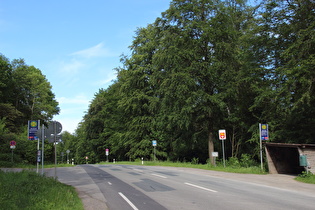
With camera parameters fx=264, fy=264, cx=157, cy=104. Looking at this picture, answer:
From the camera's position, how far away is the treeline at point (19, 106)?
42.8 metres

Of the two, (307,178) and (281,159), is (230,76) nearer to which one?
(281,159)

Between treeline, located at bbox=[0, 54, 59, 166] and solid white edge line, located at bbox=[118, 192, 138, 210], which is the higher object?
treeline, located at bbox=[0, 54, 59, 166]

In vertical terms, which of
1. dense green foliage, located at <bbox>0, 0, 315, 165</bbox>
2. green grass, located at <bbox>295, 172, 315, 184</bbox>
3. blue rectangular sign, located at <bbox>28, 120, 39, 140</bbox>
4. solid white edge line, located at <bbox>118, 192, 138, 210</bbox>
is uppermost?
dense green foliage, located at <bbox>0, 0, 315, 165</bbox>

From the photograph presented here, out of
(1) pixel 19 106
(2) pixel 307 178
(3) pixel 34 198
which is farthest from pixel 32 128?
(1) pixel 19 106

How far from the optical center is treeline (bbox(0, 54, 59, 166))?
4281 centimetres

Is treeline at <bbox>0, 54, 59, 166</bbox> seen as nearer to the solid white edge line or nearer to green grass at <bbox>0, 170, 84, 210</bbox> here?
green grass at <bbox>0, 170, 84, 210</bbox>

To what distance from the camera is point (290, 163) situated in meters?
19.7

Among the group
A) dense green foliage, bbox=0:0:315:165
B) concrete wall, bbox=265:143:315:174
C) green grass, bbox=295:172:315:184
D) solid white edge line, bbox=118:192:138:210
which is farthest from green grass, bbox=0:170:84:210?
dense green foliage, bbox=0:0:315:165

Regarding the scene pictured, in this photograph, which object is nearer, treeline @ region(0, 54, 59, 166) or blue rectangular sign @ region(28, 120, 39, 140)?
blue rectangular sign @ region(28, 120, 39, 140)

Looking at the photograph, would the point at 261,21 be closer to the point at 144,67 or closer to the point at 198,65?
the point at 198,65

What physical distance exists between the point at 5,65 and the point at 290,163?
47341 millimetres

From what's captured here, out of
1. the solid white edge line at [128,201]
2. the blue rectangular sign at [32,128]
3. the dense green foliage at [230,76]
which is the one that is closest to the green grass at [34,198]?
the solid white edge line at [128,201]

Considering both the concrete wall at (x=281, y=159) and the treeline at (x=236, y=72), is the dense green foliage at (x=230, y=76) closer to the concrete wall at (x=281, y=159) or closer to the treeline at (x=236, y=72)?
the treeline at (x=236, y=72)

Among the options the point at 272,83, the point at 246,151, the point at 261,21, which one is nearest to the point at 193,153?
the point at 246,151
